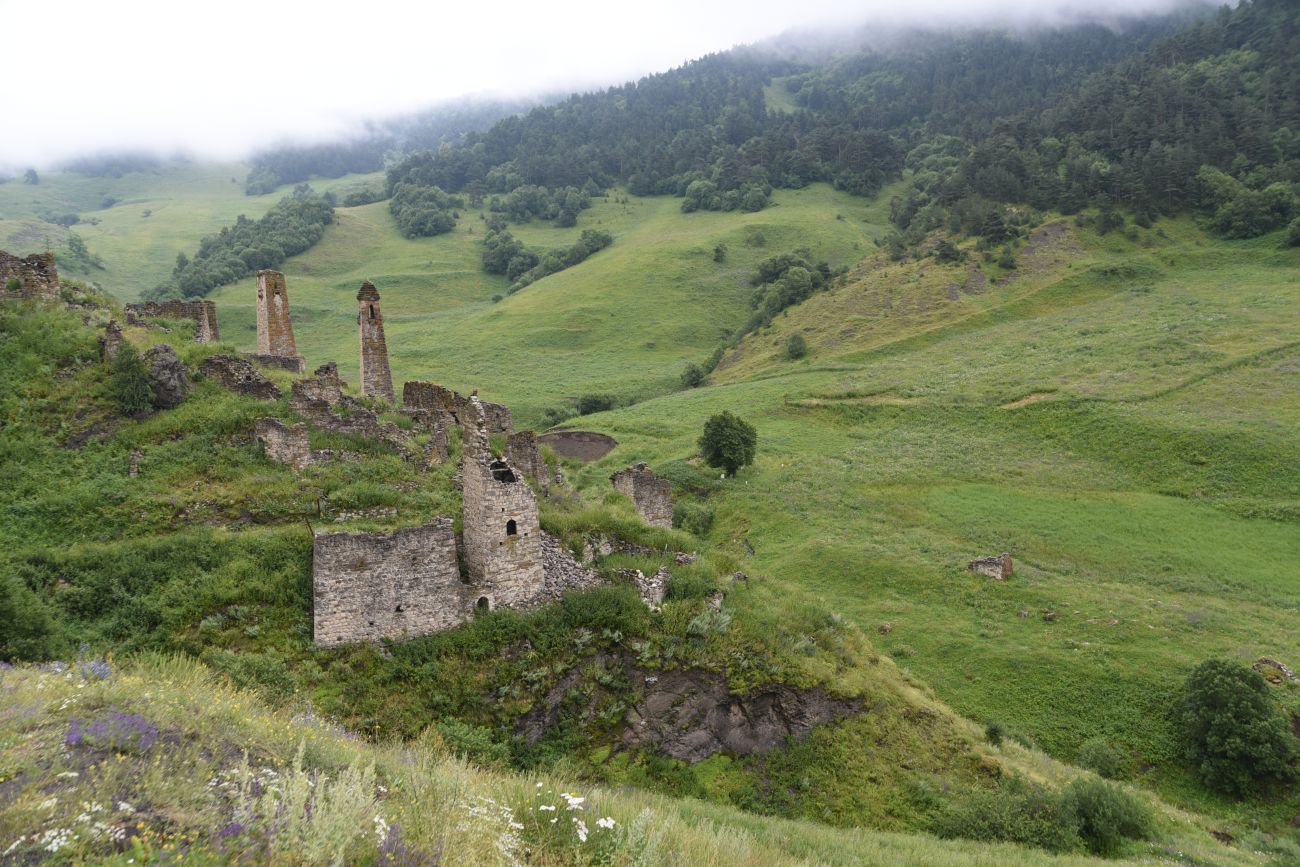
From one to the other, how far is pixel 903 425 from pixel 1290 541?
25589 mm

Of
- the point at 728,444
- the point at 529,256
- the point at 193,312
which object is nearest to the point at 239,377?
the point at 193,312

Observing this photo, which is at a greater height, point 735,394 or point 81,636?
point 81,636

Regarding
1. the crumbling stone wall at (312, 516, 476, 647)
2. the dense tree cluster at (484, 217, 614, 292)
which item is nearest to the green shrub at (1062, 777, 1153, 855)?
the crumbling stone wall at (312, 516, 476, 647)

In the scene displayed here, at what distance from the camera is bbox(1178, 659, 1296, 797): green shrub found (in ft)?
76.3

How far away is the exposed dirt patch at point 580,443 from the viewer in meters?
60.2

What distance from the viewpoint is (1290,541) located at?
1517 inches

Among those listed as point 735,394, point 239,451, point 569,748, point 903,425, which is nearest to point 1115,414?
A: point 903,425

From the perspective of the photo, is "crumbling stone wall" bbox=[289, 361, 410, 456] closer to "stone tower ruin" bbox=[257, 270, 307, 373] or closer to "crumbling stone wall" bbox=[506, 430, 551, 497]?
"crumbling stone wall" bbox=[506, 430, 551, 497]

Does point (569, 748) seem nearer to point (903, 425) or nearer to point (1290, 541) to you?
point (1290, 541)

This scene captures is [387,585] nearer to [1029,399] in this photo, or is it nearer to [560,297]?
[1029,399]

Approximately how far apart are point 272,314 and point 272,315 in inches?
1.7

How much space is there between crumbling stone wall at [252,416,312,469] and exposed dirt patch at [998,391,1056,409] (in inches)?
2126

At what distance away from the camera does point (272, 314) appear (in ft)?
103

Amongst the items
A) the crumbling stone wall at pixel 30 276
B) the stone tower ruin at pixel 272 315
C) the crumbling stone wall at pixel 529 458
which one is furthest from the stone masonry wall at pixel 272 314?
the crumbling stone wall at pixel 529 458
